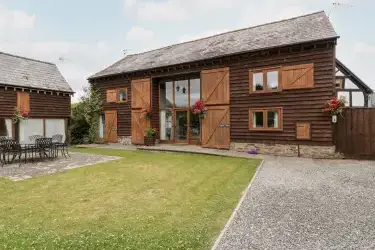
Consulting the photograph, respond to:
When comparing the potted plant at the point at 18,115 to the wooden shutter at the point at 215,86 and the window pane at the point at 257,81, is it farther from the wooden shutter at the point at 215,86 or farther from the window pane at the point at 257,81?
the window pane at the point at 257,81

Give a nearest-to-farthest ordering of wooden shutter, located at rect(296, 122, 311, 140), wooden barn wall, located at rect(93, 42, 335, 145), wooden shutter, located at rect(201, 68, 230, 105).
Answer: wooden barn wall, located at rect(93, 42, 335, 145)
wooden shutter, located at rect(296, 122, 311, 140)
wooden shutter, located at rect(201, 68, 230, 105)

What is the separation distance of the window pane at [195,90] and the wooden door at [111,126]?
6.08 m

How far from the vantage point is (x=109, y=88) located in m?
17.4

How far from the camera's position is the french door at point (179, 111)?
47.0 feet

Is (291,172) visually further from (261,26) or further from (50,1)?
(50,1)

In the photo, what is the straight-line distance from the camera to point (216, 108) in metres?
13.0

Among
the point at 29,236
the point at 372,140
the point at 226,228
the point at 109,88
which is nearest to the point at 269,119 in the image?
the point at 372,140

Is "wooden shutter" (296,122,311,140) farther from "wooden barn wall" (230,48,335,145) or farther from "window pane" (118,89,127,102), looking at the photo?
"window pane" (118,89,127,102)

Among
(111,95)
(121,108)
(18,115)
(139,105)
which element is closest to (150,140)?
(139,105)

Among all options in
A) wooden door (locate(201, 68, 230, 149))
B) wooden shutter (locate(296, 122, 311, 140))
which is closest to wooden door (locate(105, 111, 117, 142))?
wooden door (locate(201, 68, 230, 149))

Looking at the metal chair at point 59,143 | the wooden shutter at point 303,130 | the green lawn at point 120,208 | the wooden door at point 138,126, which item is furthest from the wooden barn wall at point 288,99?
the metal chair at point 59,143

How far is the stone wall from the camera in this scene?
1034cm

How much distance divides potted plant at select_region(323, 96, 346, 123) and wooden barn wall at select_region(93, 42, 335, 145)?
25cm

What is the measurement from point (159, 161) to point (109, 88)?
967 cm
